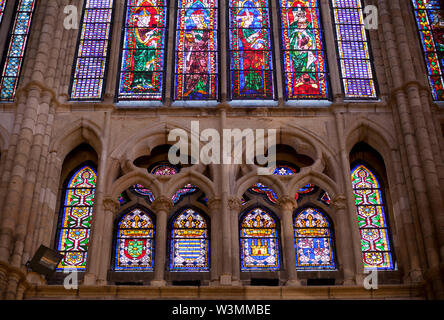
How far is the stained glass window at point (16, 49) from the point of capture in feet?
51.3

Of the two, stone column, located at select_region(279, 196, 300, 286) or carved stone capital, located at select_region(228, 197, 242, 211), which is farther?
carved stone capital, located at select_region(228, 197, 242, 211)

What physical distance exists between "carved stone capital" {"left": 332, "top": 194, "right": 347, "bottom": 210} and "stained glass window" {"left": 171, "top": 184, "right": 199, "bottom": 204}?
2.60m

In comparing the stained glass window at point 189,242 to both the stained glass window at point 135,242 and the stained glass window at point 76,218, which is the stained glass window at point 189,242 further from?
the stained glass window at point 76,218

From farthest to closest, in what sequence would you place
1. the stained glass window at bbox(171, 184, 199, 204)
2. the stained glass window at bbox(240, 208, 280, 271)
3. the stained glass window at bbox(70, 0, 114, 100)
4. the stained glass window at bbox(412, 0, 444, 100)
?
the stained glass window at bbox(412, 0, 444, 100) → the stained glass window at bbox(70, 0, 114, 100) → the stained glass window at bbox(171, 184, 199, 204) → the stained glass window at bbox(240, 208, 280, 271)

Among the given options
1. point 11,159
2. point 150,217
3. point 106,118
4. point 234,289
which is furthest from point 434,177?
point 11,159

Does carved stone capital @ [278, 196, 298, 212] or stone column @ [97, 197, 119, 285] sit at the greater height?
carved stone capital @ [278, 196, 298, 212]

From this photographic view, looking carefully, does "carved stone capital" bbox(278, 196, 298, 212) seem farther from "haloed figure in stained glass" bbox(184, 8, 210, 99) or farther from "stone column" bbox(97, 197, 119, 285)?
"haloed figure in stained glass" bbox(184, 8, 210, 99)

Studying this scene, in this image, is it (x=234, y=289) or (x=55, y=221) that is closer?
(x=234, y=289)

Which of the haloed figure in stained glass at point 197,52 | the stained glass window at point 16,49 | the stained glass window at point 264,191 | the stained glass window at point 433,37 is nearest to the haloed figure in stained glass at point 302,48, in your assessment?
the haloed figure in stained glass at point 197,52

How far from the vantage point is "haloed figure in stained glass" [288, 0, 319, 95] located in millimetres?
15672

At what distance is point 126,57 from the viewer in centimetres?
1617

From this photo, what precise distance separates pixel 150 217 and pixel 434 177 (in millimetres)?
5060

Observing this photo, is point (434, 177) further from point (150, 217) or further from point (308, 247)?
Answer: point (150, 217)

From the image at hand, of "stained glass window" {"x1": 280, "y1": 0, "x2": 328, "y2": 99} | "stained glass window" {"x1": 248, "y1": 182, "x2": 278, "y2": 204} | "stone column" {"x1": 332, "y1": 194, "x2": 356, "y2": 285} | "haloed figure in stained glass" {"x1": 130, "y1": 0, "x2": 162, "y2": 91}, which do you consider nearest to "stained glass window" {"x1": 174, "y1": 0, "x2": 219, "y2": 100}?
"haloed figure in stained glass" {"x1": 130, "y1": 0, "x2": 162, "y2": 91}
